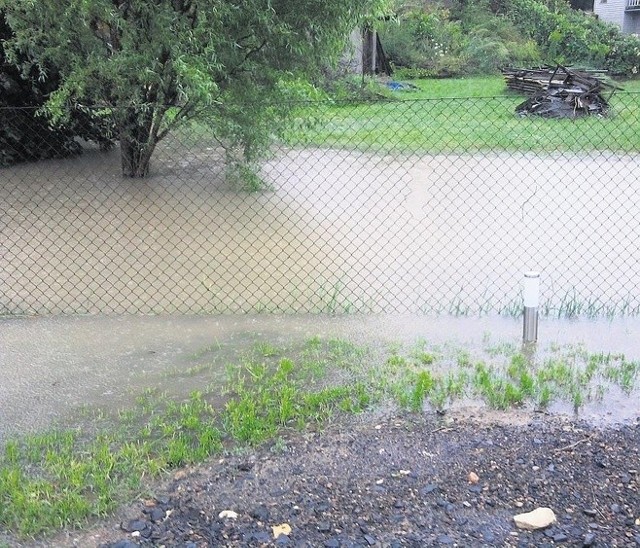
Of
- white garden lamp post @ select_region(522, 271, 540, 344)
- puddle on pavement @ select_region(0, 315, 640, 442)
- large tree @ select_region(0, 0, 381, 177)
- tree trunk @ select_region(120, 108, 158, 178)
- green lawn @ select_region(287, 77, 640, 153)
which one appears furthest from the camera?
green lawn @ select_region(287, 77, 640, 153)

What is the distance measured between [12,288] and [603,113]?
13193mm

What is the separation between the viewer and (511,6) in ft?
106

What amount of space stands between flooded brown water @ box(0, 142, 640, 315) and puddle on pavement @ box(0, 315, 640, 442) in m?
0.33

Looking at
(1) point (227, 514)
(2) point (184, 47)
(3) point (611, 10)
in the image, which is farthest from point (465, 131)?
(3) point (611, 10)

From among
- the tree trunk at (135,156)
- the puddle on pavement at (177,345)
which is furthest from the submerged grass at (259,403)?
the tree trunk at (135,156)

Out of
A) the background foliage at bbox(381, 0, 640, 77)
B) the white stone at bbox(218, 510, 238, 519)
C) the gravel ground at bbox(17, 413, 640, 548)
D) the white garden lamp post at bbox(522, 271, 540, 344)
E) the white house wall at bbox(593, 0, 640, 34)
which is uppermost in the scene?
the white house wall at bbox(593, 0, 640, 34)

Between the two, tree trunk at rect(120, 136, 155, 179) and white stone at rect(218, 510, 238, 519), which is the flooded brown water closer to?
tree trunk at rect(120, 136, 155, 179)

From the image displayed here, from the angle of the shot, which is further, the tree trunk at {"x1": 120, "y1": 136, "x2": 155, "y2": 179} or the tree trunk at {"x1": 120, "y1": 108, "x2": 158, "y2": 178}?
the tree trunk at {"x1": 120, "y1": 136, "x2": 155, "y2": 179}

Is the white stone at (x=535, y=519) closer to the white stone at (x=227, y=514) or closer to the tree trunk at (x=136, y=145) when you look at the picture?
the white stone at (x=227, y=514)

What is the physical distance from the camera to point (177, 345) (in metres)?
4.97

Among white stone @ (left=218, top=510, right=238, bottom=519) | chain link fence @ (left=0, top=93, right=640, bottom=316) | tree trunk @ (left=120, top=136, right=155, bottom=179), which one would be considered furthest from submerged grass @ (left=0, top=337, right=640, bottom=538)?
tree trunk @ (left=120, top=136, right=155, bottom=179)

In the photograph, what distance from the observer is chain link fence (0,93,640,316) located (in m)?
6.21

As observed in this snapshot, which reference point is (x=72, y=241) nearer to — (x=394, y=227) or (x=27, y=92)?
(x=394, y=227)

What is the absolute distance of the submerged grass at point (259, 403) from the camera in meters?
3.15
